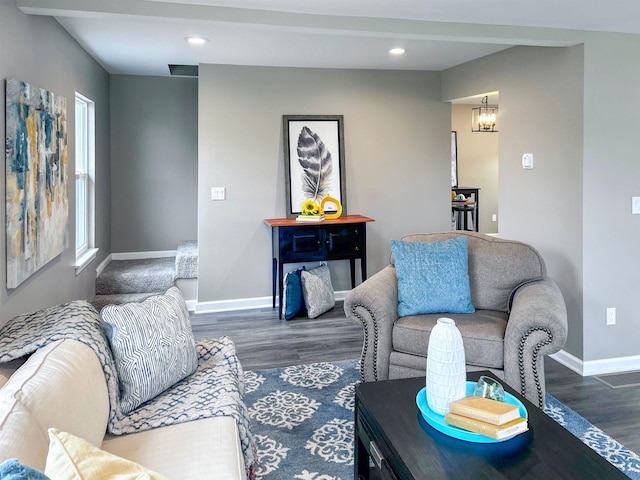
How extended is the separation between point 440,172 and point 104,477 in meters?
4.91

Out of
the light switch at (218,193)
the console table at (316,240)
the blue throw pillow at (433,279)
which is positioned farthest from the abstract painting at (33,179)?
the blue throw pillow at (433,279)

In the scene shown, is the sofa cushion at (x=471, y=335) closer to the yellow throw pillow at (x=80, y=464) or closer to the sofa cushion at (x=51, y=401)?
the sofa cushion at (x=51, y=401)

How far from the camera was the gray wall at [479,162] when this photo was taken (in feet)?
26.2

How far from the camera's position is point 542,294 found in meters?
2.78

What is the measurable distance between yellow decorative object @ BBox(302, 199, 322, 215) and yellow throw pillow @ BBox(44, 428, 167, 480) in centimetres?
380

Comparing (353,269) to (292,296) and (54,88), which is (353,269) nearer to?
(292,296)

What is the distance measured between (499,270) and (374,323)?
87cm

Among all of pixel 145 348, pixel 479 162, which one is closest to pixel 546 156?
pixel 145 348

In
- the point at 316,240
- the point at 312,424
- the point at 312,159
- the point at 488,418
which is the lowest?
the point at 312,424

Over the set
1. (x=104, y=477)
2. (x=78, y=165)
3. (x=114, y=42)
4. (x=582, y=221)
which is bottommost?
(x=104, y=477)

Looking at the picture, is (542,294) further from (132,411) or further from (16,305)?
(16,305)

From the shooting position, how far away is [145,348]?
2.00 metres

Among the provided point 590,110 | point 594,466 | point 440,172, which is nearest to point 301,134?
point 440,172

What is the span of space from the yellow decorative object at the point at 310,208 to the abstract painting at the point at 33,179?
6.96 feet
